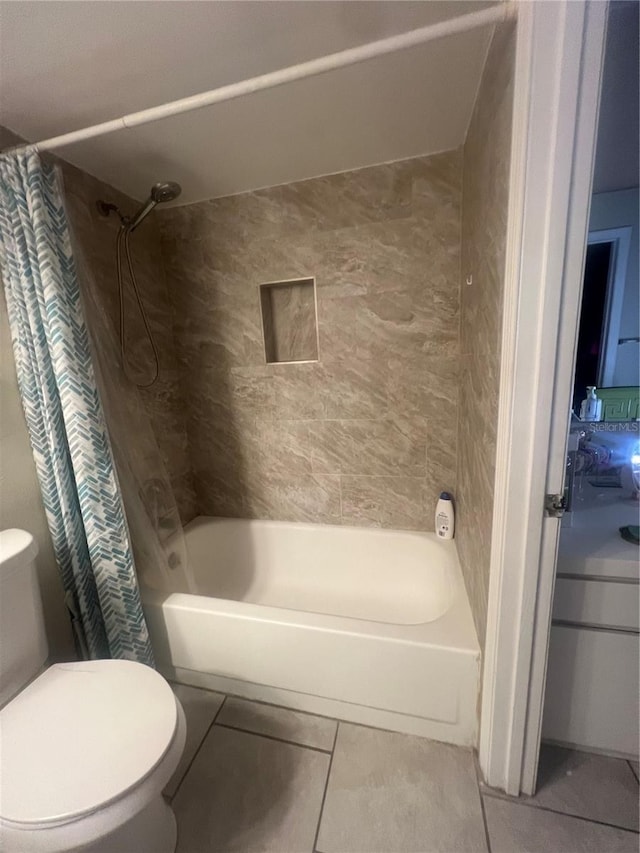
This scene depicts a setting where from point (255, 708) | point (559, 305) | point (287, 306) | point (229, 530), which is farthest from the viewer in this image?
point (229, 530)

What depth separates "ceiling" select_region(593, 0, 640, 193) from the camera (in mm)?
810

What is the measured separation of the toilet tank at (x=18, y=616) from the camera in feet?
3.05

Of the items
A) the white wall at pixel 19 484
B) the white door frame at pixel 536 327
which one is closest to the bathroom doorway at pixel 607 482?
the white door frame at pixel 536 327

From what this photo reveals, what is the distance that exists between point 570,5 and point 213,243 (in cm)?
146

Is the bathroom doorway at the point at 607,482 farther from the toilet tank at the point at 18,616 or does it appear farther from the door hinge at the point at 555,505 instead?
the toilet tank at the point at 18,616

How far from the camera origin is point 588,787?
1.00 m

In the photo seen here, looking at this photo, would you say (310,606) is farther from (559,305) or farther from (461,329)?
(559,305)

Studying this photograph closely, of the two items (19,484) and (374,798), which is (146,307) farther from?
(374,798)

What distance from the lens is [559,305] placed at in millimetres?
689

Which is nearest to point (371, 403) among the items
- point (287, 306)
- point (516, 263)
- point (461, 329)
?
point (461, 329)

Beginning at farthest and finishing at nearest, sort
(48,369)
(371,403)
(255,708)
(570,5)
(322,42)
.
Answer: (371,403) → (255,708) → (48,369) → (322,42) → (570,5)

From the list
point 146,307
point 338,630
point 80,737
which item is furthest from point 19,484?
point 338,630

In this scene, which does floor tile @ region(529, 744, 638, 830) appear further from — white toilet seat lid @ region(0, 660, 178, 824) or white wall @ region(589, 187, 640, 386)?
white wall @ region(589, 187, 640, 386)

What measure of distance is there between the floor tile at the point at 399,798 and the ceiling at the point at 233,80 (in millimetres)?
2083
